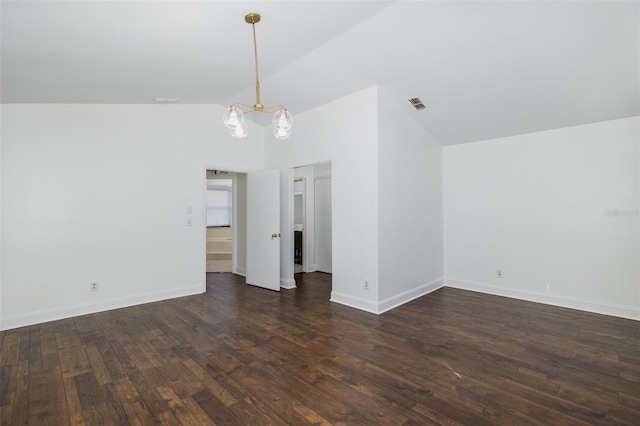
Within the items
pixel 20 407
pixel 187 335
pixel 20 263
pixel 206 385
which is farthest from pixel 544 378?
pixel 20 263

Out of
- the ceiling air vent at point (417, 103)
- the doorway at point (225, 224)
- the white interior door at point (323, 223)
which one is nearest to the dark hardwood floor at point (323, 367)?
the doorway at point (225, 224)

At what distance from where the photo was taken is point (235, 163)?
5254 mm

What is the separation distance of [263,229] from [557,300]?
440 cm

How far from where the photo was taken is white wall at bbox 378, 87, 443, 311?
3.96 m

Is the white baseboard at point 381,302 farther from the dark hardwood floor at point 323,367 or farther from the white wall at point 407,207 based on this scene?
the dark hardwood floor at point 323,367

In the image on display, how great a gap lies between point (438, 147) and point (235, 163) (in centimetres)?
348

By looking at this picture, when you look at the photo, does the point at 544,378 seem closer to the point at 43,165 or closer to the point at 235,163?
the point at 235,163

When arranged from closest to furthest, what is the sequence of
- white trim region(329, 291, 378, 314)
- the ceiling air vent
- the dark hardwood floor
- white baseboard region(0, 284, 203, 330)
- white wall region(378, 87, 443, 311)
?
the dark hardwood floor, white baseboard region(0, 284, 203, 330), white trim region(329, 291, 378, 314), white wall region(378, 87, 443, 311), the ceiling air vent

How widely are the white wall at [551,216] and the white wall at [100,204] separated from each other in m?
4.21

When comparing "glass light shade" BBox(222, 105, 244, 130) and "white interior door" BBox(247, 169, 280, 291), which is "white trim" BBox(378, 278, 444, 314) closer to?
"white interior door" BBox(247, 169, 280, 291)

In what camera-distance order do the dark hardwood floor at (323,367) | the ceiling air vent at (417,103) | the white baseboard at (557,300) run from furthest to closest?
the ceiling air vent at (417,103), the white baseboard at (557,300), the dark hardwood floor at (323,367)

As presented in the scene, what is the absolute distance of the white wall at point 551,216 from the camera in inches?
146

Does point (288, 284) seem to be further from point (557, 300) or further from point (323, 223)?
point (557, 300)

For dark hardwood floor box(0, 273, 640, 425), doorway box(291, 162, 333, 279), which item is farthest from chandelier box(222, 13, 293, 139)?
doorway box(291, 162, 333, 279)
